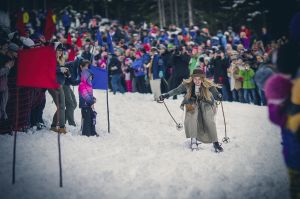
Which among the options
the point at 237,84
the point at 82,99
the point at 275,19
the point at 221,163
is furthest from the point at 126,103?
the point at 275,19

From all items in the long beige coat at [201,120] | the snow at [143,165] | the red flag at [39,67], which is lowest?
the snow at [143,165]

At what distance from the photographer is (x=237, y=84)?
50.8 ft

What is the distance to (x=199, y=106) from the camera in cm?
834

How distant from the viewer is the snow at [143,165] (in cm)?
555

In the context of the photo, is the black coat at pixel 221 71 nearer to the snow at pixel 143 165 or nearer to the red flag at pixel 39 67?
the snow at pixel 143 165

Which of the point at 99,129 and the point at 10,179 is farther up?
the point at 99,129

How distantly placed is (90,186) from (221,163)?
263cm

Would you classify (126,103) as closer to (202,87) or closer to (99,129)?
(99,129)

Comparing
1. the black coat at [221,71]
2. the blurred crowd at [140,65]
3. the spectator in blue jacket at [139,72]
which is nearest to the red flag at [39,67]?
the blurred crowd at [140,65]

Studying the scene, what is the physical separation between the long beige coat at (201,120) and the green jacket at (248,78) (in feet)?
23.4

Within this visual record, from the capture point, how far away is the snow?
5.55 m

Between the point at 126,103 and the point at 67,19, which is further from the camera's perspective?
the point at 67,19

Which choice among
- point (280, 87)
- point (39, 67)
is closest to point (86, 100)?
point (39, 67)

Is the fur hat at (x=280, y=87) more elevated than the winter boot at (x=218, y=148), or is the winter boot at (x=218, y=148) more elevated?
the fur hat at (x=280, y=87)
